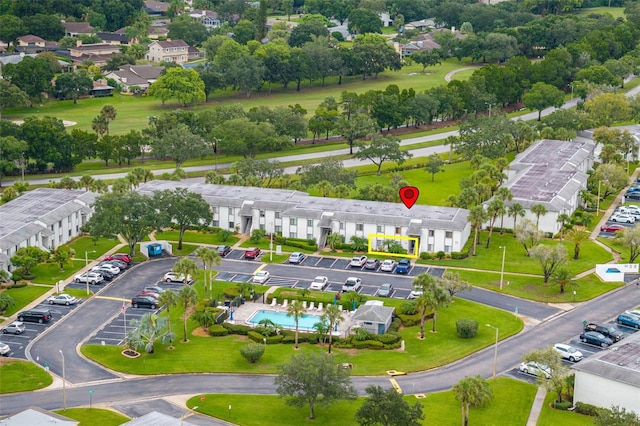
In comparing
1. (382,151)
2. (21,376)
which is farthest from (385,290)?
(382,151)

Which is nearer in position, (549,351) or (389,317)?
(549,351)

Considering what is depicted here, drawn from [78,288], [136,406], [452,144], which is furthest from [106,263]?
[452,144]

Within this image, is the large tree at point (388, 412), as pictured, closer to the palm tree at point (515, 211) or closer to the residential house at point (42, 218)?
the residential house at point (42, 218)

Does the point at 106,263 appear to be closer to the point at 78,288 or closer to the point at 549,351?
the point at 78,288

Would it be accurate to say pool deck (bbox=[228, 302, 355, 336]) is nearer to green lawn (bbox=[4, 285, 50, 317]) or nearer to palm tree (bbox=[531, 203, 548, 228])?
green lawn (bbox=[4, 285, 50, 317])

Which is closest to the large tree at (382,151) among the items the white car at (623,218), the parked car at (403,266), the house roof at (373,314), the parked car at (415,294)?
the white car at (623,218)

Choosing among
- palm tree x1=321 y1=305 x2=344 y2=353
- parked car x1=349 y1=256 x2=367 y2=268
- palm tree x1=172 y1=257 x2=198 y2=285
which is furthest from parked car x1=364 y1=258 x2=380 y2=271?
palm tree x1=172 y1=257 x2=198 y2=285
